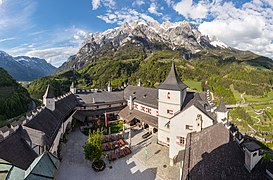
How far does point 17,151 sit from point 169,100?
18.4 m

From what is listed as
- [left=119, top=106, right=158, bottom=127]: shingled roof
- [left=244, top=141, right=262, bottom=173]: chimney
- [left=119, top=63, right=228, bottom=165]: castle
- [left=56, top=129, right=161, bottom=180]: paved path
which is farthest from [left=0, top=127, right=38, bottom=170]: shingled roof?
[left=119, top=106, right=158, bottom=127]: shingled roof

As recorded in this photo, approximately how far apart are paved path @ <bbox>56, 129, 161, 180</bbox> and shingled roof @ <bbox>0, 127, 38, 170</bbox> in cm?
474

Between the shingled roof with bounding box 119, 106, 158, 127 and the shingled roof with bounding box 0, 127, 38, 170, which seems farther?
the shingled roof with bounding box 119, 106, 158, 127

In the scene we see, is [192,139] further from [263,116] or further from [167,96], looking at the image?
[263,116]

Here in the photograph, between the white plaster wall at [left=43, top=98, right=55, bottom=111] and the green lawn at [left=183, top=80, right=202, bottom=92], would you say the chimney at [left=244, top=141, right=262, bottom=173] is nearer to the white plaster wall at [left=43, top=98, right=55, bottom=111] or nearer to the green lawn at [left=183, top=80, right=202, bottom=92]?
the white plaster wall at [left=43, top=98, right=55, bottom=111]

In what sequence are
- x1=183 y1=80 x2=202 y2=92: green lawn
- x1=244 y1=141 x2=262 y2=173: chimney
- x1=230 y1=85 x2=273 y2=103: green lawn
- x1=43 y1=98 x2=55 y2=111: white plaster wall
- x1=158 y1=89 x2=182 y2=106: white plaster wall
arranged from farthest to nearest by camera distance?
x1=230 y1=85 x2=273 y2=103: green lawn
x1=183 y1=80 x2=202 y2=92: green lawn
x1=43 y1=98 x2=55 y2=111: white plaster wall
x1=158 y1=89 x2=182 y2=106: white plaster wall
x1=244 y1=141 x2=262 y2=173: chimney

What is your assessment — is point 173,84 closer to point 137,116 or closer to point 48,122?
point 137,116

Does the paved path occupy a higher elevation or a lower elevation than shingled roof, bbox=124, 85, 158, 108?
lower

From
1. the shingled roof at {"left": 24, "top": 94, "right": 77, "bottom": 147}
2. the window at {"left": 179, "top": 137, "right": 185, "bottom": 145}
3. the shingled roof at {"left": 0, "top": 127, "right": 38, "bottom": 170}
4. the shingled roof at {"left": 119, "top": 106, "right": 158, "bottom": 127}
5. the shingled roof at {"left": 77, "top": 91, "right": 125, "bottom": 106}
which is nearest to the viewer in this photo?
the shingled roof at {"left": 0, "top": 127, "right": 38, "bottom": 170}

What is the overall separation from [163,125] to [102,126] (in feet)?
42.9

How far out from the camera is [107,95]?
44562 mm

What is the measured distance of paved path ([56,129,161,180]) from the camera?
67.9 feet

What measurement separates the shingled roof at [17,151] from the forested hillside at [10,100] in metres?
44.1

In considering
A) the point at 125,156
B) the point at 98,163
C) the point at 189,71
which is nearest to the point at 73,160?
the point at 98,163
